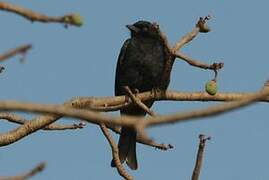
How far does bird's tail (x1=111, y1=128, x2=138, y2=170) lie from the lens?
23.2ft

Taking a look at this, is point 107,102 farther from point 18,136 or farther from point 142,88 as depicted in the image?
point 142,88

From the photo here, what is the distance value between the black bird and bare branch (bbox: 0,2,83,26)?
453 cm

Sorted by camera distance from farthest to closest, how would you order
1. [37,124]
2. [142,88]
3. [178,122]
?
[142,88], [37,124], [178,122]

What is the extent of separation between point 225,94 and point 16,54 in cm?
295

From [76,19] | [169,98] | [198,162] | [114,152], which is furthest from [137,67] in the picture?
[76,19]

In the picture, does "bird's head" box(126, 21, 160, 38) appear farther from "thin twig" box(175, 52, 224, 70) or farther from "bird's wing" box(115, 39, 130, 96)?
"thin twig" box(175, 52, 224, 70)

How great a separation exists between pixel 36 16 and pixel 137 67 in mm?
4994

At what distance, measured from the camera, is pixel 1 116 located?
5.06 meters

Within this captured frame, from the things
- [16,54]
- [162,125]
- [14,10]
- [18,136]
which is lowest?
[18,136]

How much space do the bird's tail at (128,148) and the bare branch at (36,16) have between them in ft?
15.8

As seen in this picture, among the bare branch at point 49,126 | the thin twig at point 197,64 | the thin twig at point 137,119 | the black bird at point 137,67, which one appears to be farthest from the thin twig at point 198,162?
the black bird at point 137,67

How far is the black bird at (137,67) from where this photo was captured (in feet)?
23.0

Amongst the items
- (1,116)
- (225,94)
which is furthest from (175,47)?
(1,116)

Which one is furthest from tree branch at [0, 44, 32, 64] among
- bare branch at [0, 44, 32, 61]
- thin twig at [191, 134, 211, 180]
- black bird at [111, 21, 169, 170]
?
black bird at [111, 21, 169, 170]
